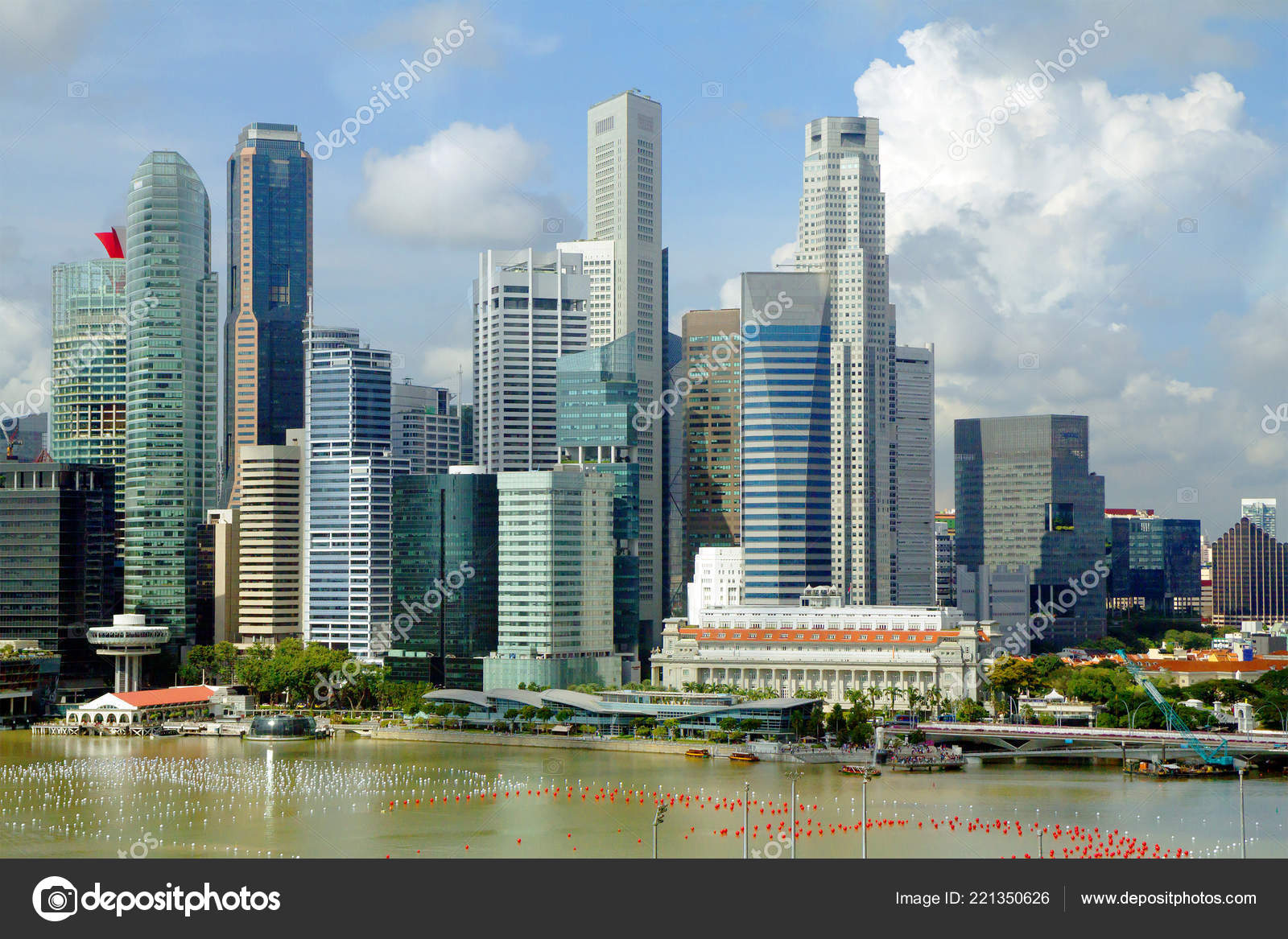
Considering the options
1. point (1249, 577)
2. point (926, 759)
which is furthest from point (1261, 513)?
point (926, 759)

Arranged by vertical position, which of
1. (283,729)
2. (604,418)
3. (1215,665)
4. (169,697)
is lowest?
(283,729)

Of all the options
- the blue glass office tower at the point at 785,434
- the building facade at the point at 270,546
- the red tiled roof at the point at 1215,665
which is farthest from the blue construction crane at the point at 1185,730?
the building facade at the point at 270,546

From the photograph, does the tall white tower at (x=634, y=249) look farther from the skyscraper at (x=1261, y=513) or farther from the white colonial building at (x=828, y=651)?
the skyscraper at (x=1261, y=513)

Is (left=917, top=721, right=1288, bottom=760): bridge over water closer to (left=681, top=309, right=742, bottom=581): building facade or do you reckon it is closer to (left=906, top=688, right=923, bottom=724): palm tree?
(left=906, top=688, right=923, bottom=724): palm tree

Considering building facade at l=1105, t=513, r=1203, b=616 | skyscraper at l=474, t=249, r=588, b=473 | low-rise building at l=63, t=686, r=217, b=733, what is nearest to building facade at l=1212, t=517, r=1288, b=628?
building facade at l=1105, t=513, r=1203, b=616

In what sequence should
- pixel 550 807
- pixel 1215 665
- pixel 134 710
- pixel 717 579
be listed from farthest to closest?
pixel 717 579 → pixel 1215 665 → pixel 134 710 → pixel 550 807
